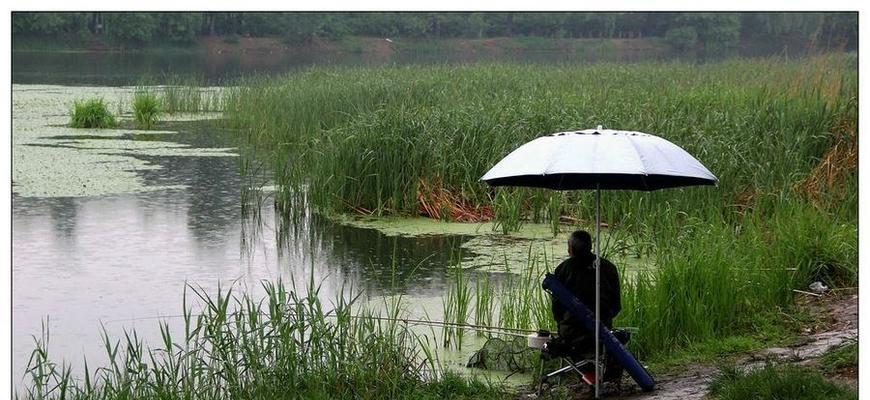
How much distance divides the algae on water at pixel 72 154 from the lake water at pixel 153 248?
34 mm

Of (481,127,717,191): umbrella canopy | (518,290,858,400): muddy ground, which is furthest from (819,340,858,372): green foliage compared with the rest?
(481,127,717,191): umbrella canopy

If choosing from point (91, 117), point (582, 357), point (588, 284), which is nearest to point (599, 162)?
point (588, 284)

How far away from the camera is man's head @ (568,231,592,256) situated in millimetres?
4852

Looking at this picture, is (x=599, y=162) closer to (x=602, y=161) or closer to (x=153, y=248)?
(x=602, y=161)

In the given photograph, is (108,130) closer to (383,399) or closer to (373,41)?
(383,399)

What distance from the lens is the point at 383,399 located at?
501cm

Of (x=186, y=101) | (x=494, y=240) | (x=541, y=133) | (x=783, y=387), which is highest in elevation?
(x=541, y=133)

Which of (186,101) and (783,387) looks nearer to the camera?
(783,387)

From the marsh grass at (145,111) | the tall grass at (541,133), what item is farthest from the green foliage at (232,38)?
the tall grass at (541,133)

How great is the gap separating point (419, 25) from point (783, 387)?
40129 mm

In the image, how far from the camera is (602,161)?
459 cm

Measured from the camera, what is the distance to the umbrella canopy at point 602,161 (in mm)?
4555

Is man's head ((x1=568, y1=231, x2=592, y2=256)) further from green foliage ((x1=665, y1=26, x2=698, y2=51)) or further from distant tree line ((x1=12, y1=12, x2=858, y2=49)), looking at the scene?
green foliage ((x1=665, y1=26, x2=698, y2=51))

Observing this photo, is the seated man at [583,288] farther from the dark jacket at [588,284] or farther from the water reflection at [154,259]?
the water reflection at [154,259]
